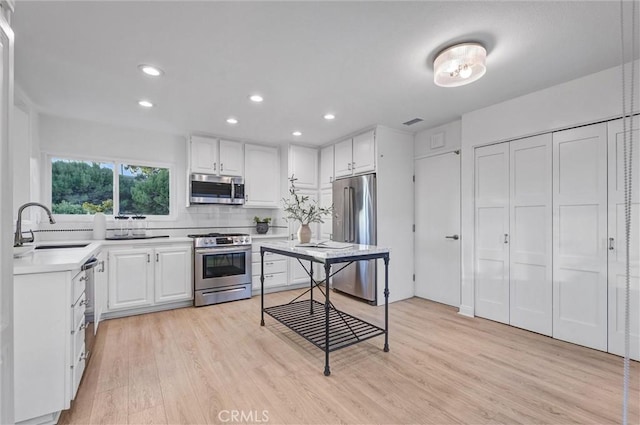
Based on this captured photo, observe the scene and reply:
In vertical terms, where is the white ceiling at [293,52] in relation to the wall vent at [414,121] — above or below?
above

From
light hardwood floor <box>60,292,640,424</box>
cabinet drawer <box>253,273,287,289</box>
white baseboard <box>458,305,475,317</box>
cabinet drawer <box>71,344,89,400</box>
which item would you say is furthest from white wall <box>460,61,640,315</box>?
cabinet drawer <box>71,344,89,400</box>

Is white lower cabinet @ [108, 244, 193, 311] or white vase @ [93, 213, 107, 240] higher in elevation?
white vase @ [93, 213, 107, 240]

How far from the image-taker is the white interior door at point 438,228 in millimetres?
3787

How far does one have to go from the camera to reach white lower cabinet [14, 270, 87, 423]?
62.4 inches

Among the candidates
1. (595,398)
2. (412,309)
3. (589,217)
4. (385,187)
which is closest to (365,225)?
(385,187)

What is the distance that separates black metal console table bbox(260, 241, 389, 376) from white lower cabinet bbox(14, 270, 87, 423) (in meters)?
1.55

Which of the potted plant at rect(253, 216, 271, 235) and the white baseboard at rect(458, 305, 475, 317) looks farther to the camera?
the potted plant at rect(253, 216, 271, 235)

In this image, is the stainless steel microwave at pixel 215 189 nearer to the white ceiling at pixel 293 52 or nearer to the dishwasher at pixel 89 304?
the white ceiling at pixel 293 52

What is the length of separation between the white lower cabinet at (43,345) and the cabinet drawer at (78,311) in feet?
0.09

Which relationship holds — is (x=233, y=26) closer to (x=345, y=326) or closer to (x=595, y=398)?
(x=345, y=326)

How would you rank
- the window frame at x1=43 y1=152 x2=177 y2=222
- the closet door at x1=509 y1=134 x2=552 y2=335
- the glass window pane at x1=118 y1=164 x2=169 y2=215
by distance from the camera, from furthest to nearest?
the glass window pane at x1=118 y1=164 x2=169 y2=215
the window frame at x1=43 y1=152 x2=177 y2=222
the closet door at x1=509 y1=134 x2=552 y2=335

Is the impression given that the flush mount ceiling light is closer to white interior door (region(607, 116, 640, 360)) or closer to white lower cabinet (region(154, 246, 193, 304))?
white interior door (region(607, 116, 640, 360))

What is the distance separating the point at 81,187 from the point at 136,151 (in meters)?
0.81

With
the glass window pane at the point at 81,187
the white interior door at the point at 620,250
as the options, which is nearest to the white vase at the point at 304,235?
the white interior door at the point at 620,250
